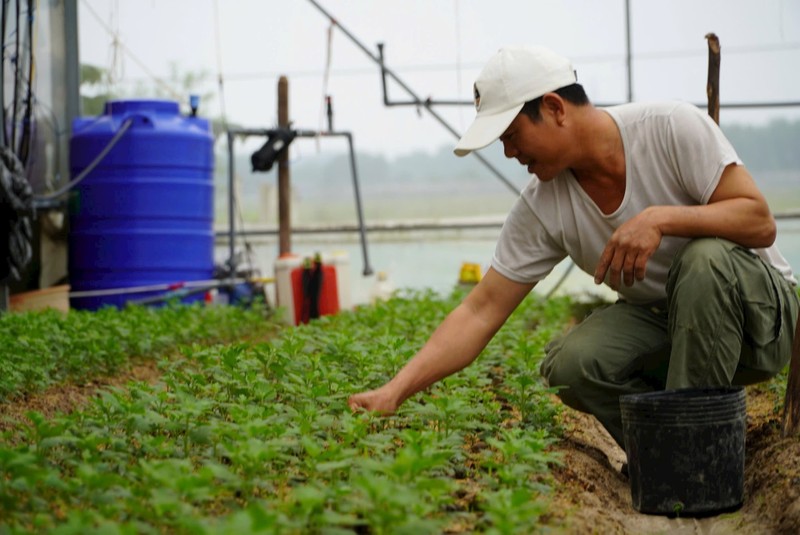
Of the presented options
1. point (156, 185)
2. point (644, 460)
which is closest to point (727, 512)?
point (644, 460)

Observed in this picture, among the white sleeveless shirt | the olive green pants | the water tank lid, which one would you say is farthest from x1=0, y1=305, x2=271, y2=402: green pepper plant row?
the water tank lid

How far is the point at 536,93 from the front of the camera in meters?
3.03

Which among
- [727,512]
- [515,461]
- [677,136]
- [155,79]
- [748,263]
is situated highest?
[155,79]

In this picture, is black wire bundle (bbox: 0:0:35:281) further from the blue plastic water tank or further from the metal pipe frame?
the metal pipe frame

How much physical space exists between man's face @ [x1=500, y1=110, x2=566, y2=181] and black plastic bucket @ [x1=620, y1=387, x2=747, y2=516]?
26.1 inches

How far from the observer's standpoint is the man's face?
3.05 m

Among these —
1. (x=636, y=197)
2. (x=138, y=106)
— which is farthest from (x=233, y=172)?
(x=636, y=197)

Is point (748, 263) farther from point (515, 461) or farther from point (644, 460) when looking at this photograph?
point (515, 461)

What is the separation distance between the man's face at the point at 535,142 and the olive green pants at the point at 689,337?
0.43 m

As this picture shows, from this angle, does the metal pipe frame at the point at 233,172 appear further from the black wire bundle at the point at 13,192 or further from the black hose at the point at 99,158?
the black wire bundle at the point at 13,192

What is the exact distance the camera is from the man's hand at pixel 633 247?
297cm

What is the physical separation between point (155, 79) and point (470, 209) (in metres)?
2.91

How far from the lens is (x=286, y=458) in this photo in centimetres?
258

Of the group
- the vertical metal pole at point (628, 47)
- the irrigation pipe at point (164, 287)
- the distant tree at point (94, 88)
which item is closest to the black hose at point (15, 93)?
the irrigation pipe at point (164, 287)
